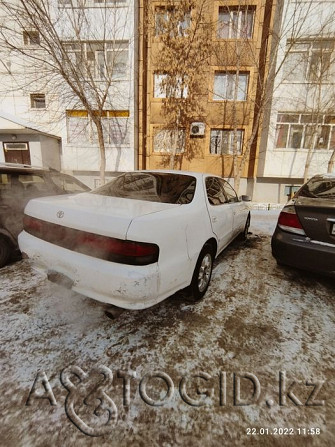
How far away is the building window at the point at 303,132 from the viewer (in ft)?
37.7

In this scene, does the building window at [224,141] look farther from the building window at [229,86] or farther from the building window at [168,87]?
the building window at [168,87]

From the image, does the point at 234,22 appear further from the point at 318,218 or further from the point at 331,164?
the point at 318,218

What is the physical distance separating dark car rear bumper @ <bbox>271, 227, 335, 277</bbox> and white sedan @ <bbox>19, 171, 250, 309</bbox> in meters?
1.01

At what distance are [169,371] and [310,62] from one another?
47.8 ft

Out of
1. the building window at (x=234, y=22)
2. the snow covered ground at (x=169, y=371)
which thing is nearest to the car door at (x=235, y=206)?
the snow covered ground at (x=169, y=371)

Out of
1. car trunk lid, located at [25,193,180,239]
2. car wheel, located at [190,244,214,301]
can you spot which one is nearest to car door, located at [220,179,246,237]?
car wheel, located at [190,244,214,301]

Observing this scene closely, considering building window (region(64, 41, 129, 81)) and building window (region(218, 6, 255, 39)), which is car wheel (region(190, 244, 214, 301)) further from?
building window (region(218, 6, 255, 39))

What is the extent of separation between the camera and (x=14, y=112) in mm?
12320

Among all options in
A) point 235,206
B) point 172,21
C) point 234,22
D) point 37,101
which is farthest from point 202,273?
point 37,101

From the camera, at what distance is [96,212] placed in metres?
1.98

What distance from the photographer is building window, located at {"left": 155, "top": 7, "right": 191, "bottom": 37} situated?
10.5 m

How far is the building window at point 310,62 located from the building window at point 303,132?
1.67 metres

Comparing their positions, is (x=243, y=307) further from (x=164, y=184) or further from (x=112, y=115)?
(x=112, y=115)

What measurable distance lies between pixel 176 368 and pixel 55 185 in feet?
11.8
